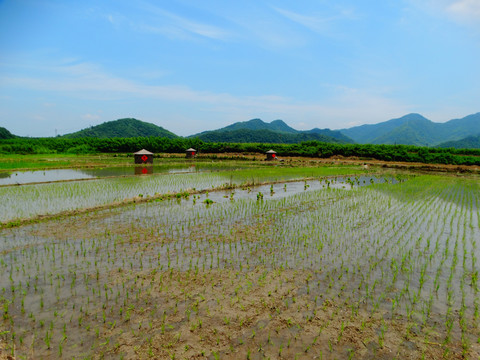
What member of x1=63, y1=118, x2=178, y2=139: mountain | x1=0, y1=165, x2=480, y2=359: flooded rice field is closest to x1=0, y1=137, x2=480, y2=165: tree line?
x1=0, y1=165, x2=480, y2=359: flooded rice field

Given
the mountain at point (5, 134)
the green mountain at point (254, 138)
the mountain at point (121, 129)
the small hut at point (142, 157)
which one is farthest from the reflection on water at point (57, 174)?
the mountain at point (121, 129)

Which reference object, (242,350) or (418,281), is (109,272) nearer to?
→ (242,350)

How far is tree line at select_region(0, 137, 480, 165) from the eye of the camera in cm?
3666

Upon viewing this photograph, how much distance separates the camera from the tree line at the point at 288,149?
3666cm

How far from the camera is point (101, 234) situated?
7961 millimetres

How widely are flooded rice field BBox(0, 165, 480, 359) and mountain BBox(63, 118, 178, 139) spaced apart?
5137 inches

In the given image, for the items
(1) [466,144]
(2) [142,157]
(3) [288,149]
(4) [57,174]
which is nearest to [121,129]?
(3) [288,149]

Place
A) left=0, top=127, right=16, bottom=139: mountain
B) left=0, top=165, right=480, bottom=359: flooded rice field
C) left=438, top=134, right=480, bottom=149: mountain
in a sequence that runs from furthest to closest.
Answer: left=438, top=134, right=480, bottom=149: mountain, left=0, top=127, right=16, bottom=139: mountain, left=0, top=165, right=480, bottom=359: flooded rice field

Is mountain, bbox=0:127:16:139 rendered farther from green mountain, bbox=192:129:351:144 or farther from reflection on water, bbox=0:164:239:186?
reflection on water, bbox=0:164:239:186

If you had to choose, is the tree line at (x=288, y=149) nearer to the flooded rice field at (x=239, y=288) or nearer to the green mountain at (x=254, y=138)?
the flooded rice field at (x=239, y=288)

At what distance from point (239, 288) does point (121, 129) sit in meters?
145

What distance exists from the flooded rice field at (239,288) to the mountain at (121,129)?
13049 centimetres

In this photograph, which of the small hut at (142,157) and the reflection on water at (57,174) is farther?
the small hut at (142,157)

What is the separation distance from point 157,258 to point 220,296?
7.21 ft
